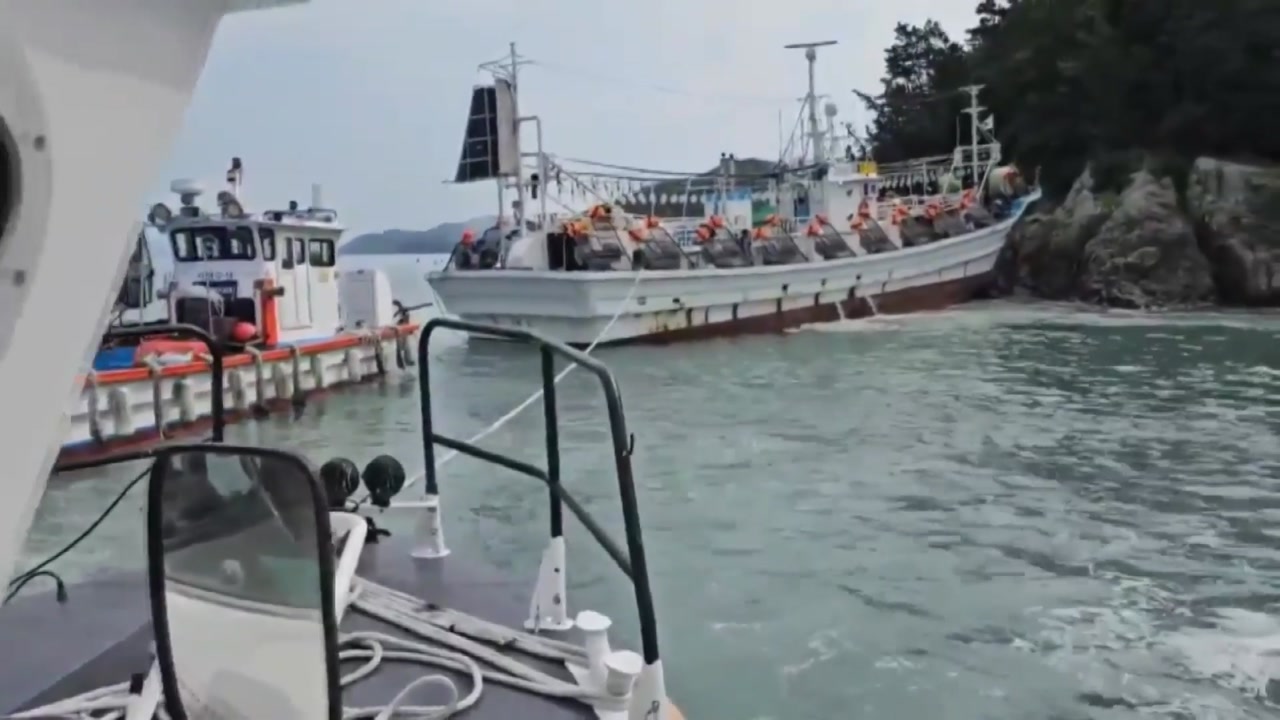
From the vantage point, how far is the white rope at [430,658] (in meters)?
2.66

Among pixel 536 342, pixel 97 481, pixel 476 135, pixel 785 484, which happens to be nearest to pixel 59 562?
pixel 97 481

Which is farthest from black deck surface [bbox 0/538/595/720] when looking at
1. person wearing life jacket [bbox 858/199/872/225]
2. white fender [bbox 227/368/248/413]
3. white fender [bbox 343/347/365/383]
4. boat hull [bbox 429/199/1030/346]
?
person wearing life jacket [bbox 858/199/872/225]

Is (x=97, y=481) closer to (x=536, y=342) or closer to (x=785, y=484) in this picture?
(x=785, y=484)

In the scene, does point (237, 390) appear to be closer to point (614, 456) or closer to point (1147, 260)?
Answer: point (614, 456)

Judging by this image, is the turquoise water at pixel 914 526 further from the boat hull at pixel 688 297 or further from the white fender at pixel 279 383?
the boat hull at pixel 688 297

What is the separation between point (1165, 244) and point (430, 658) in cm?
3247

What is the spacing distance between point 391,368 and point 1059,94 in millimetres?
29454

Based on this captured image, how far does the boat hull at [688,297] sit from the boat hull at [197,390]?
5327mm

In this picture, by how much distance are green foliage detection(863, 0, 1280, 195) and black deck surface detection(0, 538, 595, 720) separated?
117ft

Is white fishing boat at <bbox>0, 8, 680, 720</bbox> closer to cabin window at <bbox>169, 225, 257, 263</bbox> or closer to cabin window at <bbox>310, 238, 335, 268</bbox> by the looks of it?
cabin window at <bbox>169, 225, 257, 263</bbox>

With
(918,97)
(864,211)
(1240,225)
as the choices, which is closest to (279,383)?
(864,211)

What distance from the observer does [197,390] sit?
45.6ft

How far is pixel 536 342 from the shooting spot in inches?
130

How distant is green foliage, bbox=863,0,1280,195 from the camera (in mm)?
35750
